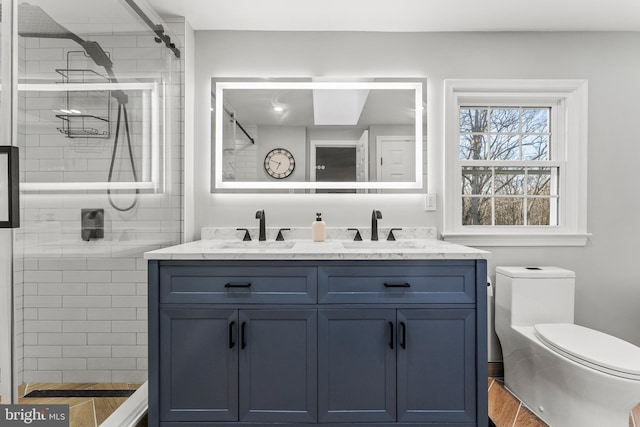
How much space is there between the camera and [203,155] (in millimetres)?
2225

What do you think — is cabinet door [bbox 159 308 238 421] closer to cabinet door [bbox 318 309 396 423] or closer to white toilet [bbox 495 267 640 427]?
cabinet door [bbox 318 309 396 423]

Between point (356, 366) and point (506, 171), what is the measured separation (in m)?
1.66

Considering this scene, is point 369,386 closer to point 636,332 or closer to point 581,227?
point 581,227

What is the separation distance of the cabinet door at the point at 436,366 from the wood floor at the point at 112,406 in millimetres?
441

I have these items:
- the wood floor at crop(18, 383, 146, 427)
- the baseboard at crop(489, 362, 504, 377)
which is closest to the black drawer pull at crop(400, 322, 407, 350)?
the baseboard at crop(489, 362, 504, 377)

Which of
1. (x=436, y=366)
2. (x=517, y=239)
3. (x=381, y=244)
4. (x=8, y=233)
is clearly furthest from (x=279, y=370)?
(x=517, y=239)

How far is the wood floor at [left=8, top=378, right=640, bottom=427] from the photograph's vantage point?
123cm

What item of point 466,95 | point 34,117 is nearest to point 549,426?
point 466,95

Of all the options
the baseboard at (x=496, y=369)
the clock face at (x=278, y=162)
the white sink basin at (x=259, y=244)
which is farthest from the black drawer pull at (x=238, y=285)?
the baseboard at (x=496, y=369)

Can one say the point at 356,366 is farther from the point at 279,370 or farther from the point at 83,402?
the point at 83,402

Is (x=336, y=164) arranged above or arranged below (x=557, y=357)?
above

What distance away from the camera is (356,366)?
156 cm

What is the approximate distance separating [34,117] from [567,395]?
2.53 meters

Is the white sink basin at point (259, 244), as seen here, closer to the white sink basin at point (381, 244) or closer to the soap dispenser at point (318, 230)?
the soap dispenser at point (318, 230)
